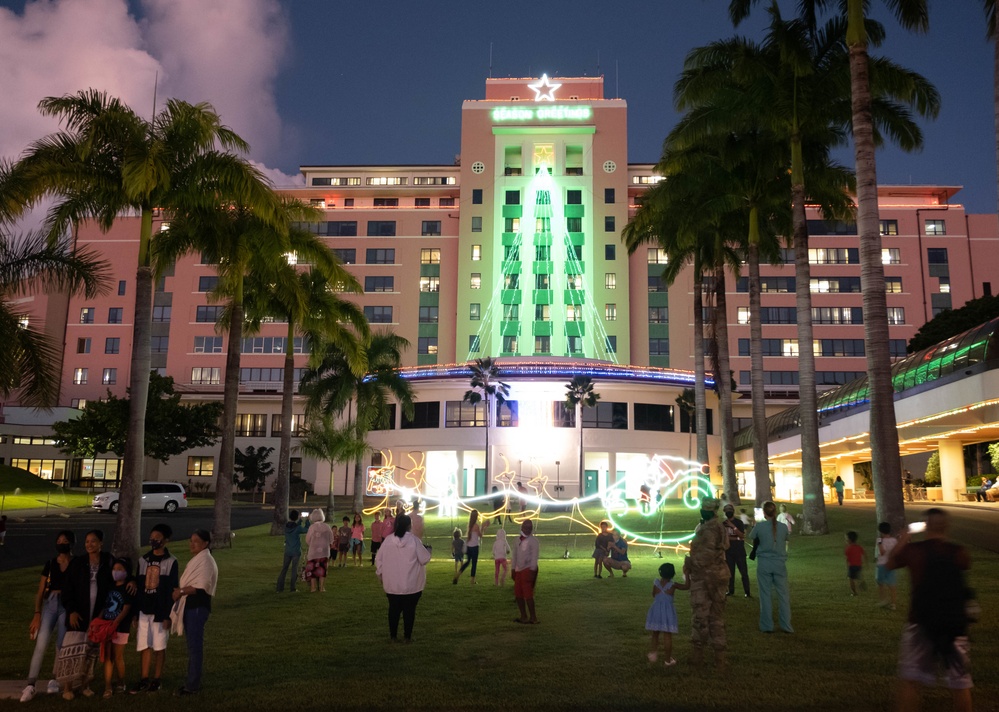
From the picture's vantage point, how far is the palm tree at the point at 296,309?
102ft

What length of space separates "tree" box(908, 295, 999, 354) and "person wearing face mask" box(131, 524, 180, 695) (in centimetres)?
5013

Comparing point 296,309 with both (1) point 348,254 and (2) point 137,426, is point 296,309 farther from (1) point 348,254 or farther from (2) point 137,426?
(1) point 348,254

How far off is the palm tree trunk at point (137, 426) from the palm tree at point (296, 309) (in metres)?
7.68

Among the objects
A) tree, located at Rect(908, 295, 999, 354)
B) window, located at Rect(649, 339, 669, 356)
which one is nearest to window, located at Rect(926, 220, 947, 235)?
window, located at Rect(649, 339, 669, 356)

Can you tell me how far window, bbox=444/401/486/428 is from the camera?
62.4 m

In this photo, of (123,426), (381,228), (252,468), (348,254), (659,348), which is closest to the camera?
(123,426)

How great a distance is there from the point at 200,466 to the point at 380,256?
27.9 m

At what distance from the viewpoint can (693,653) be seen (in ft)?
32.5

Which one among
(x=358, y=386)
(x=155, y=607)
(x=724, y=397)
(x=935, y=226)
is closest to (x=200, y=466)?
(x=358, y=386)

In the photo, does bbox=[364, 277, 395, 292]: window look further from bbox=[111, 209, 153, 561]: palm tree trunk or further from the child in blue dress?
the child in blue dress

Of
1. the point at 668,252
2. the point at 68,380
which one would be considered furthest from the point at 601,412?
the point at 68,380

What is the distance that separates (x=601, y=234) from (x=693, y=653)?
7305cm

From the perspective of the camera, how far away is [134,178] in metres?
19.0

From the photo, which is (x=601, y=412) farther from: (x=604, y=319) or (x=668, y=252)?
(x=668, y=252)
